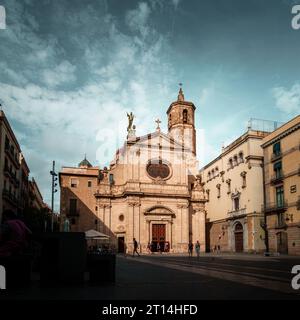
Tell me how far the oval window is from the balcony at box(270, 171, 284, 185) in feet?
50.1

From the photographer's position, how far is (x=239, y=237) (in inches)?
1770

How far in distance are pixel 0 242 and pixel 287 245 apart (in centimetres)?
3280

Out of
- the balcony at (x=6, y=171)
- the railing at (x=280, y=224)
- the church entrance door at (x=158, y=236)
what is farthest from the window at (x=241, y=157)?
the balcony at (x=6, y=171)

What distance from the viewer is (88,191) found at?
162 ft

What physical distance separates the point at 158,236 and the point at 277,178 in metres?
17.2

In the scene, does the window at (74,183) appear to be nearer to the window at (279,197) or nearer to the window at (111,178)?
the window at (111,178)

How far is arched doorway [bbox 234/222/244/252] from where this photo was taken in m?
44.0

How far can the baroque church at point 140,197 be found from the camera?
45.8m

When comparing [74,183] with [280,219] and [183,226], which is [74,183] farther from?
[280,219]

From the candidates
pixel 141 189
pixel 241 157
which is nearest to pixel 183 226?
pixel 141 189

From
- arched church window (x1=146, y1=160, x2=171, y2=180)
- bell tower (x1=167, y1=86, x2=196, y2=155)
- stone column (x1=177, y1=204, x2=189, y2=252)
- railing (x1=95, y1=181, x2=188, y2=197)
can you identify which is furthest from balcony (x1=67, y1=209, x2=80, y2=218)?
bell tower (x1=167, y1=86, x2=196, y2=155)

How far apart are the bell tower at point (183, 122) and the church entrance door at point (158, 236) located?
18526mm
